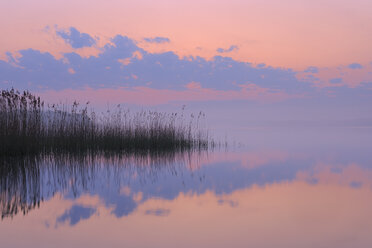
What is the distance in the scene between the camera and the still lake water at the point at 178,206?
10.7 ft

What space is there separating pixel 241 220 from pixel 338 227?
0.95m

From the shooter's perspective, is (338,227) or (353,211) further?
(353,211)

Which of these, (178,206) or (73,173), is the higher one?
(73,173)

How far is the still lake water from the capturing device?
3.27 m

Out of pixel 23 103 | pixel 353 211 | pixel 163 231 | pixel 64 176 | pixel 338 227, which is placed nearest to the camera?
pixel 163 231

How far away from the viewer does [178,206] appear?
15.0 ft

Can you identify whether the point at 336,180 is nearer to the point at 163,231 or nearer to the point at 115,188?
the point at 115,188

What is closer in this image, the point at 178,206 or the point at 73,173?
the point at 178,206

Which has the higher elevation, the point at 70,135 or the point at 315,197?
the point at 70,135

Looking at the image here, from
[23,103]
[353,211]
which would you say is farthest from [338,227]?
[23,103]

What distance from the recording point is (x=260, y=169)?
8.42 meters

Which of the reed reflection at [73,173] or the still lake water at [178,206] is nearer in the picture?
the still lake water at [178,206]

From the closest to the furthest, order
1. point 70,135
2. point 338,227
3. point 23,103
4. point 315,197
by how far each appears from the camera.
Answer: point 338,227, point 315,197, point 23,103, point 70,135

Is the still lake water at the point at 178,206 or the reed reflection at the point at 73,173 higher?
the reed reflection at the point at 73,173
